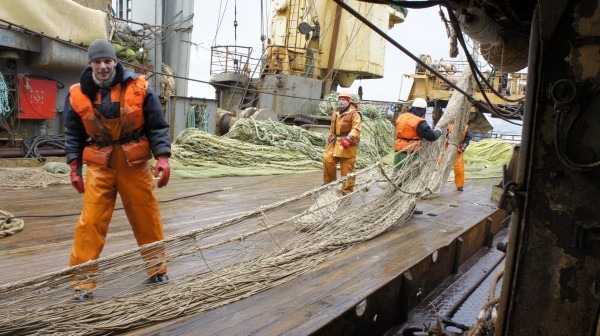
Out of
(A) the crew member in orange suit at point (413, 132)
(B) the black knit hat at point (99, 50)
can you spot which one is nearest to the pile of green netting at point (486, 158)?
(A) the crew member in orange suit at point (413, 132)

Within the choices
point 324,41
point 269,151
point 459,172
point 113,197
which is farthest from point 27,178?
point 324,41

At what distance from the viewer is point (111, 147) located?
9.02 ft

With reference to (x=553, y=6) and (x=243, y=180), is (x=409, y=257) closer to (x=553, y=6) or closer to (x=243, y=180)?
(x=553, y=6)

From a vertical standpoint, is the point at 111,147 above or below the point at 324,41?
below

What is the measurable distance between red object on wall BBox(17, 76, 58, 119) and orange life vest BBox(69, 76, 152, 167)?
6.18 m

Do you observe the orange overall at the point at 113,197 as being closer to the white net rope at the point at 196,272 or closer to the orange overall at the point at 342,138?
the white net rope at the point at 196,272

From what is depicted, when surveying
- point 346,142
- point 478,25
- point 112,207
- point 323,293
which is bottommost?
point 323,293

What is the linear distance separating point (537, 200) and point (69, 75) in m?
8.96

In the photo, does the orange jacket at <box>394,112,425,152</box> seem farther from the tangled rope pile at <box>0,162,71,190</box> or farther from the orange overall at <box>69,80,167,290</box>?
the tangled rope pile at <box>0,162,71,190</box>

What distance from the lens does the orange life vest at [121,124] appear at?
2.69 meters

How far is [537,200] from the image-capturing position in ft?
5.41

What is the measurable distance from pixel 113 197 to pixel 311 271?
4.59ft

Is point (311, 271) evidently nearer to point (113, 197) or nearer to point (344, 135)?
point (113, 197)

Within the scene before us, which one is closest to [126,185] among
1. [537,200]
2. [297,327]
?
[297,327]
